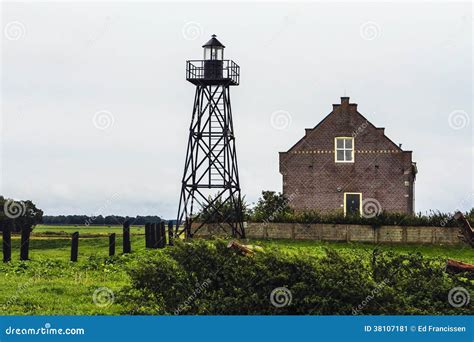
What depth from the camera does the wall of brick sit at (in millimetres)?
40062

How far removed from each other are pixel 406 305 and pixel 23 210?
5757cm

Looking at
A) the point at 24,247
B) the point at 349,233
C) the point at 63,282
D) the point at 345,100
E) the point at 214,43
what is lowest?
the point at 63,282

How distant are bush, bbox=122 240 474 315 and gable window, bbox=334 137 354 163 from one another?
33.0 m

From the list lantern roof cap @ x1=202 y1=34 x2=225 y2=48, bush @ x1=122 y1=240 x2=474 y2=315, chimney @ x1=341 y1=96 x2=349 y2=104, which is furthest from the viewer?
chimney @ x1=341 y1=96 x2=349 y2=104

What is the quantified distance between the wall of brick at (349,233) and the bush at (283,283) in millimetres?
25149

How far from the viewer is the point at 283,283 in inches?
562

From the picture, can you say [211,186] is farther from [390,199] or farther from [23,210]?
[23,210]

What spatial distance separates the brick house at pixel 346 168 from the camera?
47656 millimetres

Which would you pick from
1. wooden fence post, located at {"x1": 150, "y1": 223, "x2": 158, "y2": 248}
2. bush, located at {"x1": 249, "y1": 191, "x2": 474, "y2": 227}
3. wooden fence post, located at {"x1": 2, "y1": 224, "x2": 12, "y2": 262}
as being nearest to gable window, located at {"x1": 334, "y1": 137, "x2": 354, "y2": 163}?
bush, located at {"x1": 249, "y1": 191, "x2": 474, "y2": 227}

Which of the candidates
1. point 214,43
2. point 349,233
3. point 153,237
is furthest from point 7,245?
point 349,233

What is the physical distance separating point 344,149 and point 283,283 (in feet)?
115

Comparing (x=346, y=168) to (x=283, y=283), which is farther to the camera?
(x=346, y=168)

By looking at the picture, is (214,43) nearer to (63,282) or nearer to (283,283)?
(63,282)

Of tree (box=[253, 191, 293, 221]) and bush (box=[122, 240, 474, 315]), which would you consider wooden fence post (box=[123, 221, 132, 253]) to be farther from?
bush (box=[122, 240, 474, 315])
